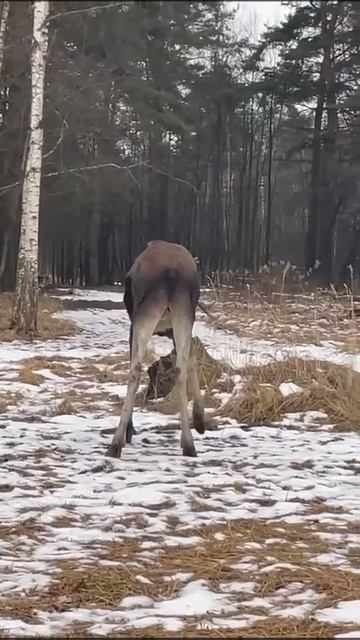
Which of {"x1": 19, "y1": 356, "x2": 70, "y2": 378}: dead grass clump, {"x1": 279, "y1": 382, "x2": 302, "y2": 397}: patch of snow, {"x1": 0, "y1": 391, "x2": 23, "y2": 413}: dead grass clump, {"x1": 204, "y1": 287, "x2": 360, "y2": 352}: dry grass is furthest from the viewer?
{"x1": 204, "y1": 287, "x2": 360, "y2": 352}: dry grass

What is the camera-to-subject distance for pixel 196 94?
15.1m

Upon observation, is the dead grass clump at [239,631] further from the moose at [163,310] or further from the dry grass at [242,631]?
the moose at [163,310]

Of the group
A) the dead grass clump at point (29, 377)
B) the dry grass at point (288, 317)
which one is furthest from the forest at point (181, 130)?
the dead grass clump at point (29, 377)

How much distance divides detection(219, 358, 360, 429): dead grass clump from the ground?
27 mm

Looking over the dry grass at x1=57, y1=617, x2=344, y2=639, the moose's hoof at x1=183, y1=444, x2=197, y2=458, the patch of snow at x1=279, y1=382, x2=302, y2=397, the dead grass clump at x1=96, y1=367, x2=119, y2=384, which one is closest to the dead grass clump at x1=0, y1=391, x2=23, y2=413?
the dead grass clump at x1=96, y1=367, x2=119, y2=384

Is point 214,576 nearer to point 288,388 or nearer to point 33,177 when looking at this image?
point 288,388

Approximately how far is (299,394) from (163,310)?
2411 mm

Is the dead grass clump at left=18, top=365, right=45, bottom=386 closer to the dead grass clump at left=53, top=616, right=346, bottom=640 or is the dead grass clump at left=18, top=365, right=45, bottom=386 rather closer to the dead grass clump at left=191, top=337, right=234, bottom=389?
the dead grass clump at left=191, top=337, right=234, bottom=389

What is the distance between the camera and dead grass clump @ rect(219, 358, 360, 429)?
7.47 metres

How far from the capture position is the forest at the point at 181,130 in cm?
1169

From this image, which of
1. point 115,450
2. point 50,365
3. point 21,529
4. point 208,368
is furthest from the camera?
point 50,365

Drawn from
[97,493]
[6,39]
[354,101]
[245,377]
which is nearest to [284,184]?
[354,101]

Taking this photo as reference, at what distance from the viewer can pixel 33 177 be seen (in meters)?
12.8

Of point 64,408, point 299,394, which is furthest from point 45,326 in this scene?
point 299,394
